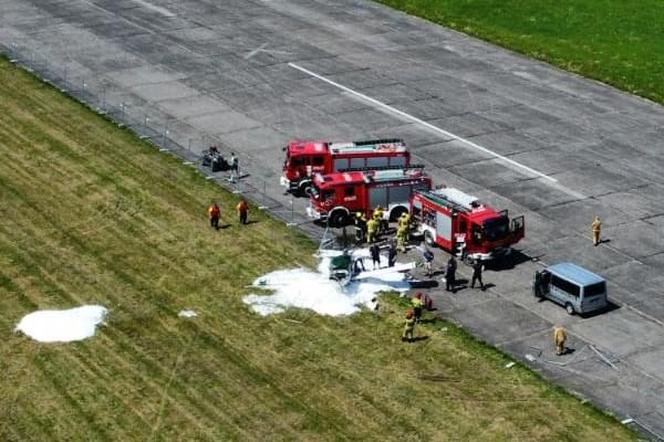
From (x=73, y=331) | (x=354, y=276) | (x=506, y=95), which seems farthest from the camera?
(x=506, y=95)

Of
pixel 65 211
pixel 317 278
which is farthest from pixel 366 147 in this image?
pixel 65 211

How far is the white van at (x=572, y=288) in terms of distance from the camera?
54.1 metres

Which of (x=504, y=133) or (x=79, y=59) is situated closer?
(x=504, y=133)

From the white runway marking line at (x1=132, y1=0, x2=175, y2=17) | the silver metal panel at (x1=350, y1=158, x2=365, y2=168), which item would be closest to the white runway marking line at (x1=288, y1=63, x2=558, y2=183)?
the silver metal panel at (x1=350, y1=158, x2=365, y2=168)

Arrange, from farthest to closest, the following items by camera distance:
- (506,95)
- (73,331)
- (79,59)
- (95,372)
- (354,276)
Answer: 1. (79,59)
2. (506,95)
3. (354,276)
4. (73,331)
5. (95,372)

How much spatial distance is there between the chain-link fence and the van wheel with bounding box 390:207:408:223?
390 centimetres

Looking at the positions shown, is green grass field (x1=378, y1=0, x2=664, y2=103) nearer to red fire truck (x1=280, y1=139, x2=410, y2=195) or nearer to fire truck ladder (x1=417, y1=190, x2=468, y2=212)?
red fire truck (x1=280, y1=139, x2=410, y2=195)

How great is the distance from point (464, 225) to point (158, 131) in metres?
26.3

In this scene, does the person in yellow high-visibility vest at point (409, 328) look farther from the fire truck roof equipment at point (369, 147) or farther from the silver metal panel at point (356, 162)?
the fire truck roof equipment at point (369, 147)

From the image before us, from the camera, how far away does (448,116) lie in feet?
268

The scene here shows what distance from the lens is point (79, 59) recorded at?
91.8m

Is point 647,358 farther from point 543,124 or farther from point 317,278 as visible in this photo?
point 543,124

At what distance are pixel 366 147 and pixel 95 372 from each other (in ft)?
77.3

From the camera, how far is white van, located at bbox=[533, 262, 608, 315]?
5412 cm
